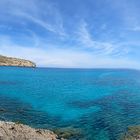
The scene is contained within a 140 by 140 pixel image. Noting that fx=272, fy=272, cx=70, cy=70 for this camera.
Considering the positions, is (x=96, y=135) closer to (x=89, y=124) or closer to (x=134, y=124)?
(x=89, y=124)

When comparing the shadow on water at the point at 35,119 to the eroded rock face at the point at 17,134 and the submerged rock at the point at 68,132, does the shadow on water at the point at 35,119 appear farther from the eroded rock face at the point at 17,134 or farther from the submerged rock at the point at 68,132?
the eroded rock face at the point at 17,134

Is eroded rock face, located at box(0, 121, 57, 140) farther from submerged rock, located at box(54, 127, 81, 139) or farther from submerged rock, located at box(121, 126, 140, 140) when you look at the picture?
submerged rock, located at box(121, 126, 140, 140)

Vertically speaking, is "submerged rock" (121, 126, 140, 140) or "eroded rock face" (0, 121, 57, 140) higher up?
"eroded rock face" (0, 121, 57, 140)

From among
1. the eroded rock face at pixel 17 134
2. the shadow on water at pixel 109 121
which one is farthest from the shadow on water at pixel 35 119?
the eroded rock face at pixel 17 134

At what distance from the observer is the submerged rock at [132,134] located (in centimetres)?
4114

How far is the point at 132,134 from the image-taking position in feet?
141

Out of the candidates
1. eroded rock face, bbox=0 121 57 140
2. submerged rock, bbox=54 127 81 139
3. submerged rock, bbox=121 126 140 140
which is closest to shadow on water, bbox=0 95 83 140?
submerged rock, bbox=54 127 81 139

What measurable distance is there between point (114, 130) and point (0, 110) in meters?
25.4

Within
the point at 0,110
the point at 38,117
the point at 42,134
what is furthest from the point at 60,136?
the point at 0,110

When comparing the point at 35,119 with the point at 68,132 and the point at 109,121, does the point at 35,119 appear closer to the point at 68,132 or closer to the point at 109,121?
the point at 68,132

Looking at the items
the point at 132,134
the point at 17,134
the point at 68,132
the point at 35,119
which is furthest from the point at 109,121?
the point at 17,134

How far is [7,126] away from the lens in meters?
36.2

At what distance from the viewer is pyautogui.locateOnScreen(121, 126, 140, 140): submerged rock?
41138 millimetres

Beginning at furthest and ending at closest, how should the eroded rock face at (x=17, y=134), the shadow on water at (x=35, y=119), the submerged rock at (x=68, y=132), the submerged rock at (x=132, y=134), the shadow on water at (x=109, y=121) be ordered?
1. the shadow on water at (x=109, y=121)
2. the shadow on water at (x=35, y=119)
3. the submerged rock at (x=132, y=134)
4. the submerged rock at (x=68, y=132)
5. the eroded rock face at (x=17, y=134)
